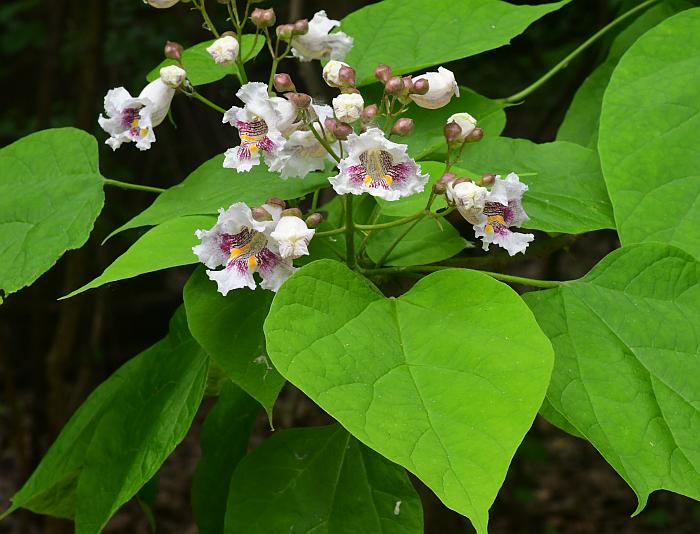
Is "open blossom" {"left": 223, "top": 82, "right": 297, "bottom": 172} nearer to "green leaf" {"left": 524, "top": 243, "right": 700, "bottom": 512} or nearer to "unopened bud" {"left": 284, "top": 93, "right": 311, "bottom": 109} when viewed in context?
"unopened bud" {"left": 284, "top": 93, "right": 311, "bottom": 109}

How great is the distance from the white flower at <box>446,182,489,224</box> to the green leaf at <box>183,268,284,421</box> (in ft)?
0.96

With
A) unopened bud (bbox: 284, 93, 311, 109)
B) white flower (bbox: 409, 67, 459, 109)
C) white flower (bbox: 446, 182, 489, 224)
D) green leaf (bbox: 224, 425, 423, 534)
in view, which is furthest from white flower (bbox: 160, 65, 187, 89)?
green leaf (bbox: 224, 425, 423, 534)

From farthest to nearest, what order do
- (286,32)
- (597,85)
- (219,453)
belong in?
1. (597,85)
2. (219,453)
3. (286,32)

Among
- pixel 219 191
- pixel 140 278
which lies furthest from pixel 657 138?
pixel 140 278

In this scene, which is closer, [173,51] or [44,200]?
[173,51]

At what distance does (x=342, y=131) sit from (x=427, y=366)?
12.9 inches

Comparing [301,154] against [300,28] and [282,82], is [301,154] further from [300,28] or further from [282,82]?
[300,28]

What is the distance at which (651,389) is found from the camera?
3.45 feet

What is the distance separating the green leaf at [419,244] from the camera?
1.32 metres

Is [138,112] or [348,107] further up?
[348,107]

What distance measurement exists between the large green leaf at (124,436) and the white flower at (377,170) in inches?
14.6

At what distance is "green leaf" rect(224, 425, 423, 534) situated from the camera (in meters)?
1.32

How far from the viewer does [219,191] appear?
1.33 meters

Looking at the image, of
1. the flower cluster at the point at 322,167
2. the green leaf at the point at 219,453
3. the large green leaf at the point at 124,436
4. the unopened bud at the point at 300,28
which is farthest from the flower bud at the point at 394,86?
the green leaf at the point at 219,453
